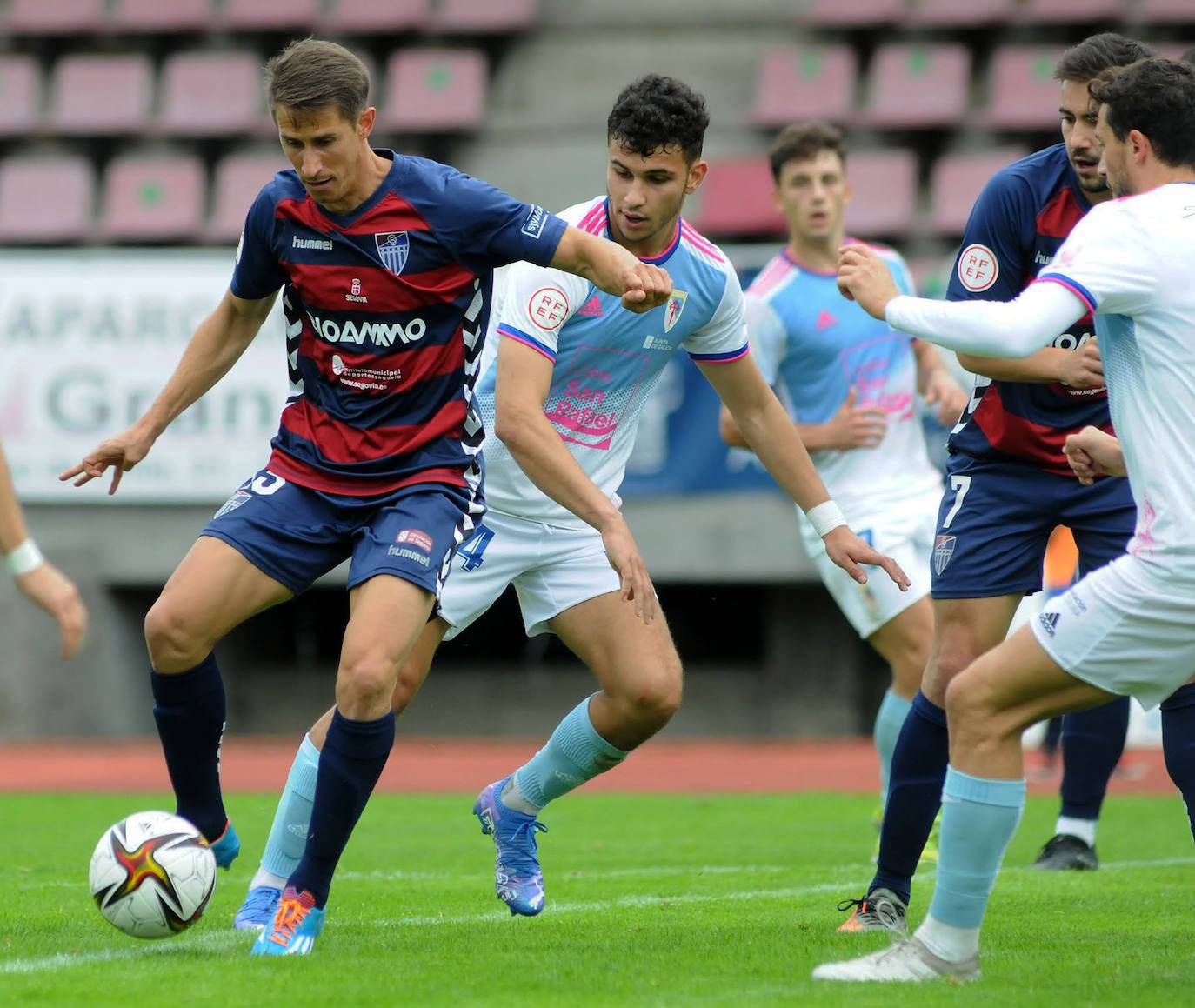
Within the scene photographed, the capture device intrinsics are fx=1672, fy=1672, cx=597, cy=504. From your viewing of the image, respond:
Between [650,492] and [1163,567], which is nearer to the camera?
[1163,567]

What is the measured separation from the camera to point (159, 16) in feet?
57.6

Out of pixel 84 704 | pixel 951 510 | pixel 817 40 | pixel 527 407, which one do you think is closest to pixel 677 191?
pixel 527 407

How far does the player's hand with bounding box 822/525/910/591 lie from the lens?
16.0 ft

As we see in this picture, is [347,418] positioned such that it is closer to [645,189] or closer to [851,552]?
[645,189]

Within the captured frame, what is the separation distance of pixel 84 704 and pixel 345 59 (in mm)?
10512

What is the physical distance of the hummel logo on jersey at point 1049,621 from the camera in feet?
12.5

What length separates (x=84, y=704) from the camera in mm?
14062

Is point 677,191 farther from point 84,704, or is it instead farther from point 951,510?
point 84,704

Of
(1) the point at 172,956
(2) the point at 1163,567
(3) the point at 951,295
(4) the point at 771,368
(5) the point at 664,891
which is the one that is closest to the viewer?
(2) the point at 1163,567

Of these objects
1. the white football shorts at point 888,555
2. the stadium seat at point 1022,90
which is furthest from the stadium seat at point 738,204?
the white football shorts at point 888,555

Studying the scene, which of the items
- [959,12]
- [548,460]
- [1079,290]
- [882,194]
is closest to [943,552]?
[548,460]

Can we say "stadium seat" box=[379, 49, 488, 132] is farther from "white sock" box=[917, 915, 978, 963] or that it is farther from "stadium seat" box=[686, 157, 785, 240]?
"white sock" box=[917, 915, 978, 963]

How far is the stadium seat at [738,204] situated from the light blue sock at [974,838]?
36.9 ft

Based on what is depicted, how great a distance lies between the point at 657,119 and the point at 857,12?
12.6 m
